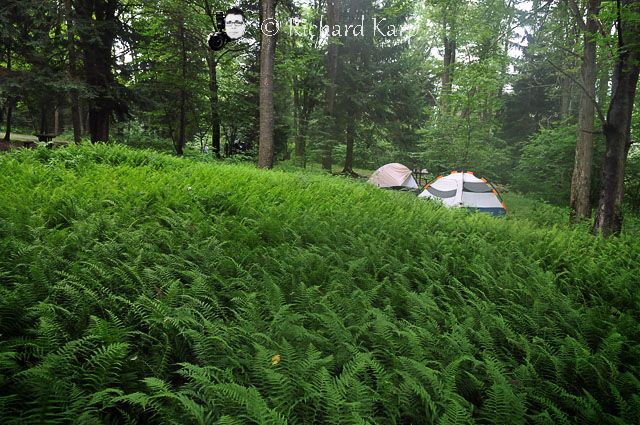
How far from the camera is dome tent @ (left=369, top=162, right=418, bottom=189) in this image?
65.7 feet

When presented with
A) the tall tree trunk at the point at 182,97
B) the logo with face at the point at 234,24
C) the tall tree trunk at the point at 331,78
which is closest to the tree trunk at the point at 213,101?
the tall tree trunk at the point at 182,97

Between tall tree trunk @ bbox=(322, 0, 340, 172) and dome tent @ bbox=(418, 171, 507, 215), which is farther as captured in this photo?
tall tree trunk @ bbox=(322, 0, 340, 172)

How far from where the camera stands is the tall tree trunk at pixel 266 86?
40.0ft

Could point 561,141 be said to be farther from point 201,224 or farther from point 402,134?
point 201,224

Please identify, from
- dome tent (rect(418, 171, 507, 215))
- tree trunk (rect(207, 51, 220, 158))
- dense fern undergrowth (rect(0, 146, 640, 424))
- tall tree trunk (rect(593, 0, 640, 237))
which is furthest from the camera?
tree trunk (rect(207, 51, 220, 158))

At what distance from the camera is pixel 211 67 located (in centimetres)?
1817

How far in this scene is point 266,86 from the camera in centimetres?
1254

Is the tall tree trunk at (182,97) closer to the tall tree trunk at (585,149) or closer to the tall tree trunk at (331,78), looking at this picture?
the tall tree trunk at (331,78)

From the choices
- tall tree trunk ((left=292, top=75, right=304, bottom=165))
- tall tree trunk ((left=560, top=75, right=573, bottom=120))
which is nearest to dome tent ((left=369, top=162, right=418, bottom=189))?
tall tree trunk ((left=292, top=75, right=304, bottom=165))

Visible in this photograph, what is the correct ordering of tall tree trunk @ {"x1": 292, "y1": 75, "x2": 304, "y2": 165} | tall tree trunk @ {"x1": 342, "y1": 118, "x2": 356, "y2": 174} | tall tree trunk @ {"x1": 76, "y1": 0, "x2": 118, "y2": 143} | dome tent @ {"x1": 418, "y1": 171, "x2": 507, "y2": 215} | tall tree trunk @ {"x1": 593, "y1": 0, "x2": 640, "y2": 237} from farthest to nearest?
tall tree trunk @ {"x1": 342, "y1": 118, "x2": 356, "y2": 174} < tall tree trunk @ {"x1": 292, "y1": 75, "x2": 304, "y2": 165} < dome tent @ {"x1": 418, "y1": 171, "x2": 507, "y2": 215} < tall tree trunk @ {"x1": 76, "y1": 0, "x2": 118, "y2": 143} < tall tree trunk @ {"x1": 593, "y1": 0, "x2": 640, "y2": 237}

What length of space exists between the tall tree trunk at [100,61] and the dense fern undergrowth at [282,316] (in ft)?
31.8

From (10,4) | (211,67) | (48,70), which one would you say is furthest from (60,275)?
(211,67)

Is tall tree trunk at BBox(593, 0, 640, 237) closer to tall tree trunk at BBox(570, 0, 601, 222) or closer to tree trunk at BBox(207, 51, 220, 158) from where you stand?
tall tree trunk at BBox(570, 0, 601, 222)

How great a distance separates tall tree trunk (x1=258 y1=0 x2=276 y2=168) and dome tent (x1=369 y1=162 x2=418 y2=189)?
8.17 meters
